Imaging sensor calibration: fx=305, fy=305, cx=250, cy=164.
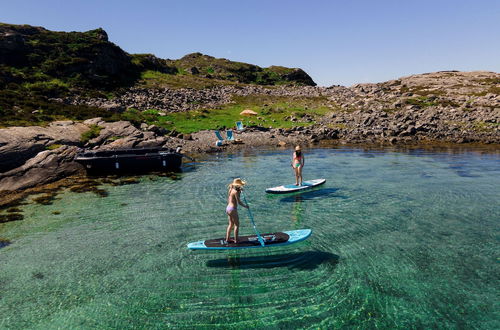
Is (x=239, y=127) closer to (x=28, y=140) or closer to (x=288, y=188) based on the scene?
(x=28, y=140)

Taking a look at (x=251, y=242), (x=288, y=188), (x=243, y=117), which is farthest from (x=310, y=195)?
(x=243, y=117)

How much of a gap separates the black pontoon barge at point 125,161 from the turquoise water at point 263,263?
20.6 ft

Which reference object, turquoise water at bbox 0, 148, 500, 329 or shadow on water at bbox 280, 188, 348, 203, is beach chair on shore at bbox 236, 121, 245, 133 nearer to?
turquoise water at bbox 0, 148, 500, 329

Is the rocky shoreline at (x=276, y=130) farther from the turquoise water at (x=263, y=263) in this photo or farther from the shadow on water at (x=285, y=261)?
the shadow on water at (x=285, y=261)

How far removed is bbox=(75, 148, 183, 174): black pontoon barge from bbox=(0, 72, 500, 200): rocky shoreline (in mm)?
2288

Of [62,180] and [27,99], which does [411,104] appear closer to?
[62,180]

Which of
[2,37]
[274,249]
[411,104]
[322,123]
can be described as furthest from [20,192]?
[411,104]

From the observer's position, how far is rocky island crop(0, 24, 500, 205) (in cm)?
3506

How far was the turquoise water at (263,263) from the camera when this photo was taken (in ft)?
32.8

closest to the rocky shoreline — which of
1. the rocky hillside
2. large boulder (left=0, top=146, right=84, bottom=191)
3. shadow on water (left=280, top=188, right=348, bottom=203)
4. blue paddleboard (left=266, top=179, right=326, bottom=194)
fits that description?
large boulder (left=0, top=146, right=84, bottom=191)

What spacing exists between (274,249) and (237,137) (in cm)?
4035

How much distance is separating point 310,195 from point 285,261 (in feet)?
36.1

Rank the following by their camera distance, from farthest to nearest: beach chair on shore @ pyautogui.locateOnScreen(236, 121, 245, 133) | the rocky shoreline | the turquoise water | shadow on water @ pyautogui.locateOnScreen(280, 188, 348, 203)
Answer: beach chair on shore @ pyautogui.locateOnScreen(236, 121, 245, 133) < the rocky shoreline < shadow on water @ pyautogui.locateOnScreen(280, 188, 348, 203) < the turquoise water

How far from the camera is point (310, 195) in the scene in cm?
2381
